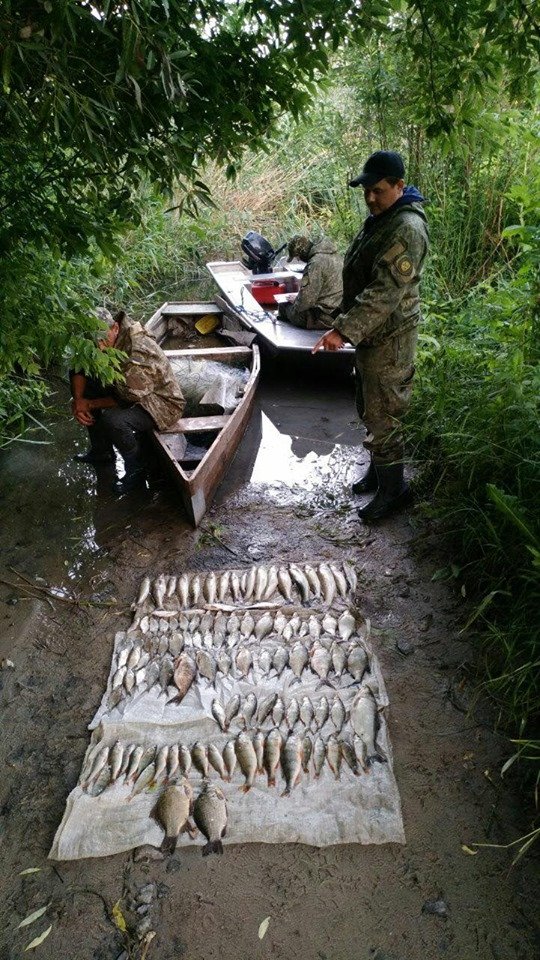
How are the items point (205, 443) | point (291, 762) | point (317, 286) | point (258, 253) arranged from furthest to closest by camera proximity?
point (258, 253)
point (317, 286)
point (205, 443)
point (291, 762)

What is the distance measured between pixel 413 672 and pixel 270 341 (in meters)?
4.78

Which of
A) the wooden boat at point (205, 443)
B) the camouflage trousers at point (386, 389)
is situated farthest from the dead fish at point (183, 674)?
the camouflage trousers at point (386, 389)

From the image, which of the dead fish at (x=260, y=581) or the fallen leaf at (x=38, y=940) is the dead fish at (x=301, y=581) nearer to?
the dead fish at (x=260, y=581)

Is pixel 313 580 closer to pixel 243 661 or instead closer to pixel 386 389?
pixel 243 661

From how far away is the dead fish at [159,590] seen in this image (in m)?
4.35

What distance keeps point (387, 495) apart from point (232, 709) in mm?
2329

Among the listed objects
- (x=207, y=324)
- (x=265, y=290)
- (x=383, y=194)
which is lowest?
(x=207, y=324)

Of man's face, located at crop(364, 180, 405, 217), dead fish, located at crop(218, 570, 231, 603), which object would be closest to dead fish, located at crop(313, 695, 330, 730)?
dead fish, located at crop(218, 570, 231, 603)

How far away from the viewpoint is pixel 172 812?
2.96m

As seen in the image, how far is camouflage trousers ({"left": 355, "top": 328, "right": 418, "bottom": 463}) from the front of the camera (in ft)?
15.1

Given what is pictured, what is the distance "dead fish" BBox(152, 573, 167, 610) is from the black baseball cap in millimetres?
3239

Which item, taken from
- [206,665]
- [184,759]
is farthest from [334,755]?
[206,665]

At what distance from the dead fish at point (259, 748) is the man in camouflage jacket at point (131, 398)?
124 inches

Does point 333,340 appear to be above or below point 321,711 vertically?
above
